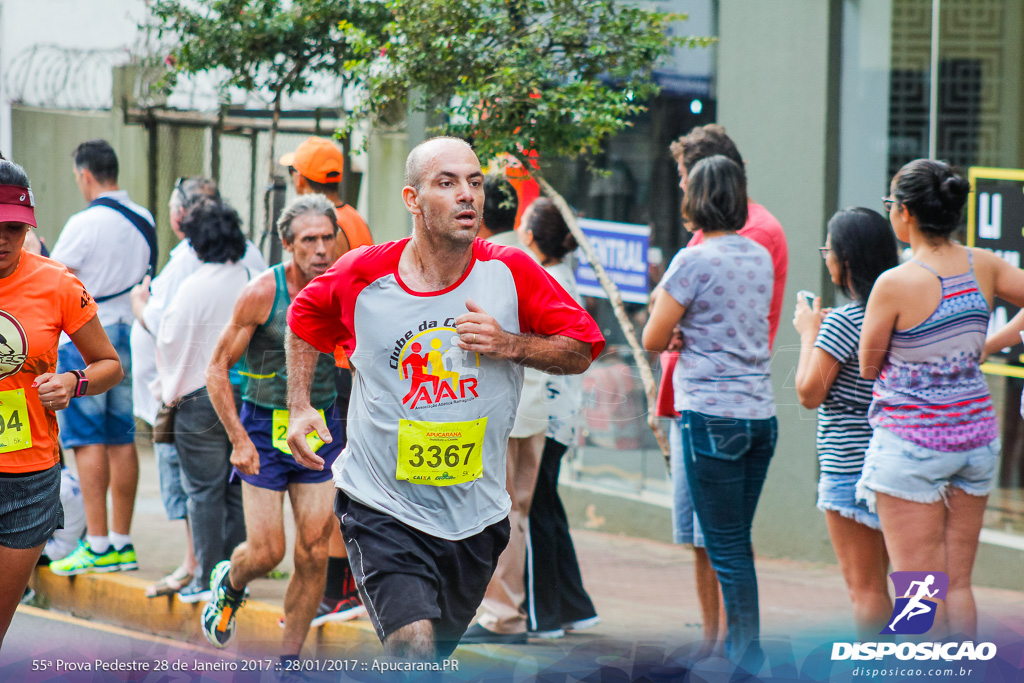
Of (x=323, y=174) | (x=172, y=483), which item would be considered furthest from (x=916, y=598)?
(x=172, y=483)

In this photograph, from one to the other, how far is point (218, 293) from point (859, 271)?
300cm

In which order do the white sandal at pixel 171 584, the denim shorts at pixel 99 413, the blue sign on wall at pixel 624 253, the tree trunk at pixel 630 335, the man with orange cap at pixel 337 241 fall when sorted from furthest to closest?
1. the blue sign on wall at pixel 624 253
2. the denim shorts at pixel 99 413
3. the white sandal at pixel 171 584
4. the man with orange cap at pixel 337 241
5. the tree trunk at pixel 630 335

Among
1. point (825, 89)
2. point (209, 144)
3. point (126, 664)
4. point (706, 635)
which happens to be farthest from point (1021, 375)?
point (209, 144)

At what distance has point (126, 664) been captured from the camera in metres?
5.08

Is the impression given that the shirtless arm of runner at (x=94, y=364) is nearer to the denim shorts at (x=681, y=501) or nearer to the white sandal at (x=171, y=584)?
the denim shorts at (x=681, y=501)

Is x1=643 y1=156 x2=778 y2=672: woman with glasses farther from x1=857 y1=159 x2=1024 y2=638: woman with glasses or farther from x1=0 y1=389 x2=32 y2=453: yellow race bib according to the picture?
x1=0 y1=389 x2=32 y2=453: yellow race bib

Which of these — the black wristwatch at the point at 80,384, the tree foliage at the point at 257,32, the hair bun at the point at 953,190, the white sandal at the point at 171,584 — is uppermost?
the tree foliage at the point at 257,32

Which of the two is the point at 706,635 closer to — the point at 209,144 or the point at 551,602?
the point at 551,602

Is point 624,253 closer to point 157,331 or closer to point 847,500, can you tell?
point 157,331

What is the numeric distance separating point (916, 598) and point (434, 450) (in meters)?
1.89

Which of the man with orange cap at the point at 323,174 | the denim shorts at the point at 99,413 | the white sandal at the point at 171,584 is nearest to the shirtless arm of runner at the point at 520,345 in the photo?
the man with orange cap at the point at 323,174

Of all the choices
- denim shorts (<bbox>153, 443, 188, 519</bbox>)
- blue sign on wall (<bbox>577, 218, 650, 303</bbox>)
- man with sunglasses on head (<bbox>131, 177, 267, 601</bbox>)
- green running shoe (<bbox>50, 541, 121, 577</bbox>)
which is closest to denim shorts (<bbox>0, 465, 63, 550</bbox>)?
man with sunglasses on head (<bbox>131, 177, 267, 601</bbox>)

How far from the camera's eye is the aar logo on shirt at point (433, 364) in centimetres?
372

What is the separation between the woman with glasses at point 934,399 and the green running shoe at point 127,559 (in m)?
4.22
